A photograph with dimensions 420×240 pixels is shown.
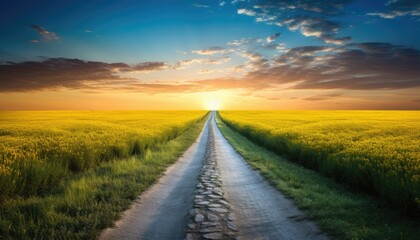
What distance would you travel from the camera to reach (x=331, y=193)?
9.45 m

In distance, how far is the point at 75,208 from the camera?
752 centimetres

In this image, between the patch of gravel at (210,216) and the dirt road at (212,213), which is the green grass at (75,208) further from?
the patch of gravel at (210,216)

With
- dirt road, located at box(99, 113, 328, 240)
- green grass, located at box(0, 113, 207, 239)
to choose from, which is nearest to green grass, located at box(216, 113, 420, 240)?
dirt road, located at box(99, 113, 328, 240)

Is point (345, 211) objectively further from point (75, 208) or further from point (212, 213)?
point (75, 208)

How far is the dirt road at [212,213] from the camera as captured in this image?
6.46 meters

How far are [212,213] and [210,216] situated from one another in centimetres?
23

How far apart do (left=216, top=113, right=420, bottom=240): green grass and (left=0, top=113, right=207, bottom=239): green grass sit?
16.3 feet

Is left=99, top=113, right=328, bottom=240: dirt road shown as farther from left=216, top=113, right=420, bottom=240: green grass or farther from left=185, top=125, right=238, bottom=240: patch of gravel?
left=216, top=113, right=420, bottom=240: green grass

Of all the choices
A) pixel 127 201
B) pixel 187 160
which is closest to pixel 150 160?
pixel 187 160

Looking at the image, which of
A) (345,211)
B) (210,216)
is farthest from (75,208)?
(345,211)

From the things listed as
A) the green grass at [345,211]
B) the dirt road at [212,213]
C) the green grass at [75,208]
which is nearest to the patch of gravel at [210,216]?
the dirt road at [212,213]

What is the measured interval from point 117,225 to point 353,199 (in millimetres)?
6756

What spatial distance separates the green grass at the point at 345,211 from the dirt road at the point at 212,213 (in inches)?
13.6

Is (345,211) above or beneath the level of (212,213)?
above
